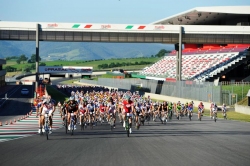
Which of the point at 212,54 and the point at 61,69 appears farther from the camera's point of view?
the point at 61,69

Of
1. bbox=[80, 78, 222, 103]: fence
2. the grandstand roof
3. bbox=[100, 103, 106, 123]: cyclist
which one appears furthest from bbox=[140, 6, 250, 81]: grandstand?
bbox=[100, 103, 106, 123]: cyclist

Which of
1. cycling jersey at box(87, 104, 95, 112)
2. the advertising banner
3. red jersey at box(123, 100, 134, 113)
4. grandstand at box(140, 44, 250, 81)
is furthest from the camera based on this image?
the advertising banner

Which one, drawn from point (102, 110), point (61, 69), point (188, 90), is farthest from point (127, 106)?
point (61, 69)

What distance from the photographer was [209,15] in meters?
88.2

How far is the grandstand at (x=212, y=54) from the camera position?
7500 centimetres

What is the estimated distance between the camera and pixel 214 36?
72.2 m

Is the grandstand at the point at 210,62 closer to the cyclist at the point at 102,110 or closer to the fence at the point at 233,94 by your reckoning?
the fence at the point at 233,94

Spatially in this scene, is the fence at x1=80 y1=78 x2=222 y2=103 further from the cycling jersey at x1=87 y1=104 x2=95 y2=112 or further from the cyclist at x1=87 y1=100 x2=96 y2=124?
the cycling jersey at x1=87 y1=104 x2=95 y2=112

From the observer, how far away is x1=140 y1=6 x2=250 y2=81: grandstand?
75.0 m

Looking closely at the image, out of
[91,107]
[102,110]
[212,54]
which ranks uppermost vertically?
[212,54]

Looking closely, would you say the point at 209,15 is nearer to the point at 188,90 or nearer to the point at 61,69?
the point at 188,90

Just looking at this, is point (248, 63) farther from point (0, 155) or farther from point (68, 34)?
point (0, 155)

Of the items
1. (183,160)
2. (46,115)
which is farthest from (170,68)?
(183,160)

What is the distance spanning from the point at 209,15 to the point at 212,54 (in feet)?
22.0
